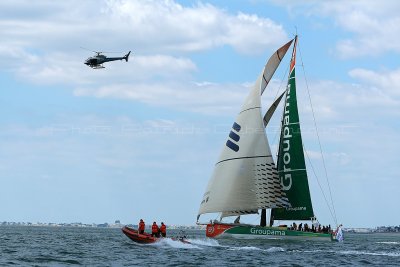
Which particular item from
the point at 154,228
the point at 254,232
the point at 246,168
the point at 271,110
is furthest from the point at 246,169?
the point at 154,228

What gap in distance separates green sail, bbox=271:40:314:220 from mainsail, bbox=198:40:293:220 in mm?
3043

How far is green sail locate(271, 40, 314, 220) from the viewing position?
7981cm

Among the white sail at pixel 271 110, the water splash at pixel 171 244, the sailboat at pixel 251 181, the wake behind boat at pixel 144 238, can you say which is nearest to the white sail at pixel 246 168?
the sailboat at pixel 251 181

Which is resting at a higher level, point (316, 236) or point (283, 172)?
point (283, 172)

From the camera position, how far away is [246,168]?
76125 millimetres

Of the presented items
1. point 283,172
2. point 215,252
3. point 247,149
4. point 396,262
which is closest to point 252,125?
point 247,149

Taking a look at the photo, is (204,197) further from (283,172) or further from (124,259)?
(124,259)

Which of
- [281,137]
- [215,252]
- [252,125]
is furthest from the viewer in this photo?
[281,137]

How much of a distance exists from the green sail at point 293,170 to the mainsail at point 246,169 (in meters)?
3.04

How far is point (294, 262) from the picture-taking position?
2061 inches

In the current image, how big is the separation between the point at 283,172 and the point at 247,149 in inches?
248

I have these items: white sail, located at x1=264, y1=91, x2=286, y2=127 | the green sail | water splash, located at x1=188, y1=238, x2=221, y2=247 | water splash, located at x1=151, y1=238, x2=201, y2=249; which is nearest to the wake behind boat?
water splash, located at x1=151, y1=238, x2=201, y2=249

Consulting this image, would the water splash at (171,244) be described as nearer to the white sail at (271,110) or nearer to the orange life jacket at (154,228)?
the orange life jacket at (154,228)

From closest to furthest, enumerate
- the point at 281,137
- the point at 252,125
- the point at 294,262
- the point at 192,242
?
the point at 294,262, the point at 192,242, the point at 252,125, the point at 281,137
